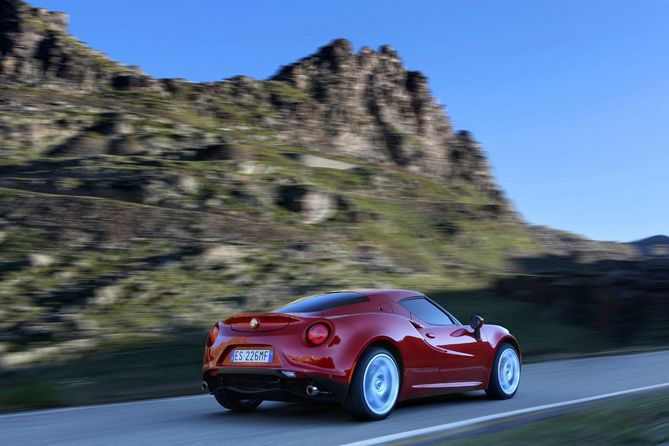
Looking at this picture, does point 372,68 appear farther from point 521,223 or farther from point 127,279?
point 127,279

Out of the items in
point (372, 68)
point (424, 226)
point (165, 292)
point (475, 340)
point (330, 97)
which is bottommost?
point (475, 340)

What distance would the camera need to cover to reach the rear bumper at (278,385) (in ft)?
21.6

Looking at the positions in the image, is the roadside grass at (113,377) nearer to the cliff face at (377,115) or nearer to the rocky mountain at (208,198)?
the rocky mountain at (208,198)

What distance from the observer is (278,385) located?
6699mm

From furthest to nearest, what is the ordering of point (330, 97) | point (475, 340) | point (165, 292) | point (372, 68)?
1. point (372, 68)
2. point (330, 97)
3. point (165, 292)
4. point (475, 340)

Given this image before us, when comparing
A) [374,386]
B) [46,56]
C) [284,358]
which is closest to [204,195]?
[374,386]

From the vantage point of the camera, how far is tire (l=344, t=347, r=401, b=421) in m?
6.70

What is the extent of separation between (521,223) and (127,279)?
Answer: 1830 inches

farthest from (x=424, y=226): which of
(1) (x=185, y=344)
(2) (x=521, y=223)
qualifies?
(1) (x=185, y=344)

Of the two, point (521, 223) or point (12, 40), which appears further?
point (12, 40)

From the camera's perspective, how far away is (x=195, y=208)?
4019cm

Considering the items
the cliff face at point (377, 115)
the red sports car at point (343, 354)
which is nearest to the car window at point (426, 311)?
the red sports car at point (343, 354)

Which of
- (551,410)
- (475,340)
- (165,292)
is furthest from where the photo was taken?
(165,292)

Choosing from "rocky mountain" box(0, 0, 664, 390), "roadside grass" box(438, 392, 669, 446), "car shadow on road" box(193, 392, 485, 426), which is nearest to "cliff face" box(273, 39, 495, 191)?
"rocky mountain" box(0, 0, 664, 390)
